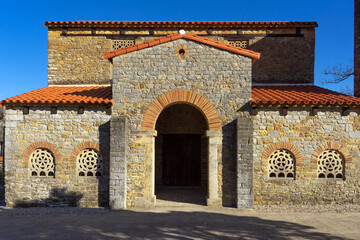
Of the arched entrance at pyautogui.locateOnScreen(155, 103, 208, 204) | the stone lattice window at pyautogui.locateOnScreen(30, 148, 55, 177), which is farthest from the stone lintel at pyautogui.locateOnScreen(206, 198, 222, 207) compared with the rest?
the stone lattice window at pyautogui.locateOnScreen(30, 148, 55, 177)

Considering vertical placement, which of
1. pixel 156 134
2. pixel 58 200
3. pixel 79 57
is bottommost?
pixel 58 200

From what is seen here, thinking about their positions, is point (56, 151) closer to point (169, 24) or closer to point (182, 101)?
point (182, 101)

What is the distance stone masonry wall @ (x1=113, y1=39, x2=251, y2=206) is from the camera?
24.7ft

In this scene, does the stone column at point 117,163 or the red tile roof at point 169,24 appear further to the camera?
the red tile roof at point 169,24

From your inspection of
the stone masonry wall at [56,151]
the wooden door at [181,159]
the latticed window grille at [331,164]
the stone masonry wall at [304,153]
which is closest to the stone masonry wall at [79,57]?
the stone masonry wall at [56,151]

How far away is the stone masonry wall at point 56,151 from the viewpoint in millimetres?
7605

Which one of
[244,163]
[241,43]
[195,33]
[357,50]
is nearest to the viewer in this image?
[244,163]

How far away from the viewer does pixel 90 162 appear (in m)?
7.70

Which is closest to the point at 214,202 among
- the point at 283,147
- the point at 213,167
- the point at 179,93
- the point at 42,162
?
the point at 213,167

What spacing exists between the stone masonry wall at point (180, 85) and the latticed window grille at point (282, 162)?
3.97 ft

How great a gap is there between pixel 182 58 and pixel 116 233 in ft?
16.5

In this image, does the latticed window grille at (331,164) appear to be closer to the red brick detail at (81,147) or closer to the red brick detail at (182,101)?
the red brick detail at (182,101)

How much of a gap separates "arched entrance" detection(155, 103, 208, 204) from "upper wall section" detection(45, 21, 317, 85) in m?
3.16

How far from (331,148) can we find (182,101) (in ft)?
15.4
